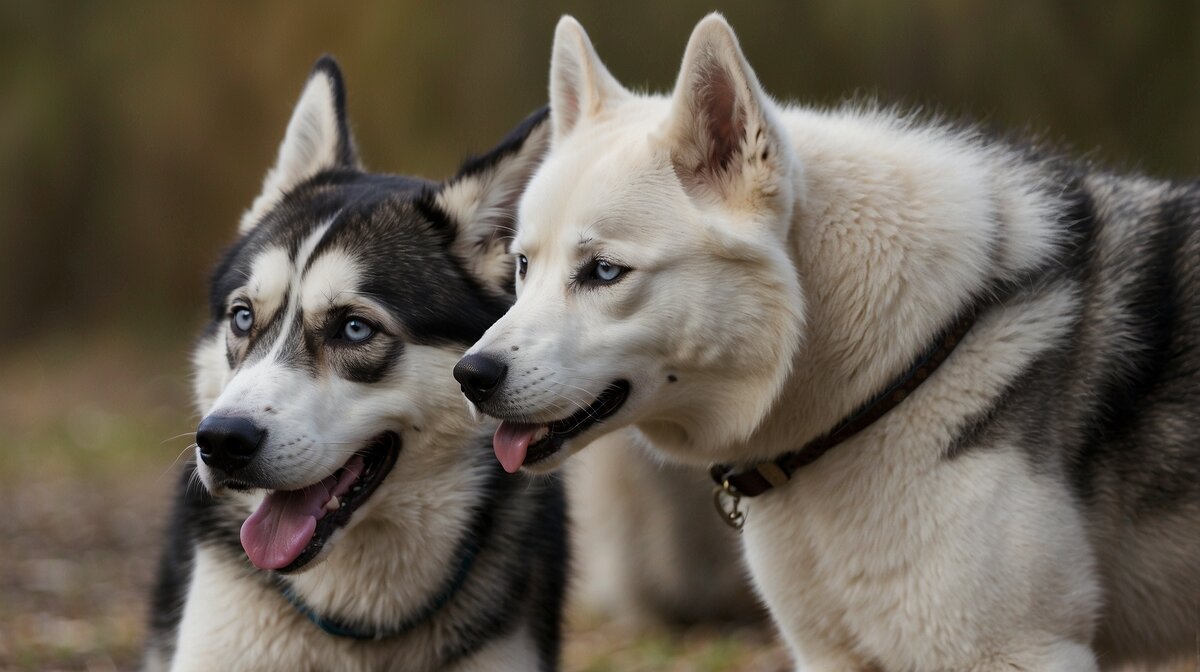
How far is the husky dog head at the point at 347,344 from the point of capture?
3564mm

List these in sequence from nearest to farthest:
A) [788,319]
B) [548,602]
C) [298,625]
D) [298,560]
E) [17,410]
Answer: [788,319] → [298,560] → [298,625] → [548,602] → [17,410]

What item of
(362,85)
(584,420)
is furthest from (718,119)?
(362,85)

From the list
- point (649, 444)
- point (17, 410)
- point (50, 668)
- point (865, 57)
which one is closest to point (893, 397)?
point (649, 444)

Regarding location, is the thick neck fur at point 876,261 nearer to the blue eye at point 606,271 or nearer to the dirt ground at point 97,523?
the blue eye at point 606,271

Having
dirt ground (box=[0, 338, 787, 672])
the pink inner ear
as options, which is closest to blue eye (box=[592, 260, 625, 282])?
the pink inner ear

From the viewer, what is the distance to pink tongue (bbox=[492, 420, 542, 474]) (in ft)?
11.2

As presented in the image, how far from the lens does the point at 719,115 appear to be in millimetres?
3418

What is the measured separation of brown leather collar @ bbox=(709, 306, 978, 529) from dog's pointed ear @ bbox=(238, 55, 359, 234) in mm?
1822

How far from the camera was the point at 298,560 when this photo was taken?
11.8ft

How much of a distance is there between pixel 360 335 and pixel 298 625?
888 mm

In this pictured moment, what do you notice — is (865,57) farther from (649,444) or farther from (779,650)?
(649,444)

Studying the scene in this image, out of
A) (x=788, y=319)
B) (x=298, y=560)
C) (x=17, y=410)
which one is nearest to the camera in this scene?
(x=788, y=319)

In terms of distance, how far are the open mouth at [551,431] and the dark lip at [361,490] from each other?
507 mm

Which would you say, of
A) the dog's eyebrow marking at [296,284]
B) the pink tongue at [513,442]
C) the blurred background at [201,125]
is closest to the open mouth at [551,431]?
the pink tongue at [513,442]
